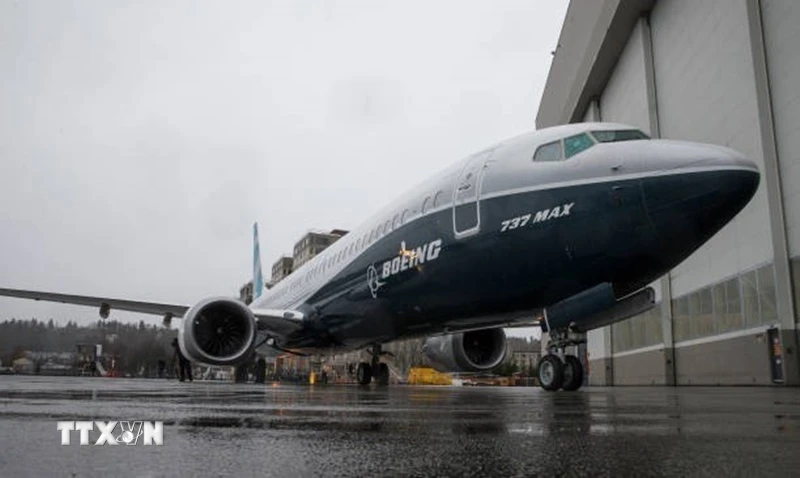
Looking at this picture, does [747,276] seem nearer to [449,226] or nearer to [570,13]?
[449,226]

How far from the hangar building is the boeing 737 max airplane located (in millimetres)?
9235

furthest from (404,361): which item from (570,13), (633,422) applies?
(633,422)

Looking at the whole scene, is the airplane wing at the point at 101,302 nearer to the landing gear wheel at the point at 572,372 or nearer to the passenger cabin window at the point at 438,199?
the passenger cabin window at the point at 438,199

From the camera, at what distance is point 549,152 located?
771 centimetres

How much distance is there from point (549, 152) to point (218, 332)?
7.18 metres

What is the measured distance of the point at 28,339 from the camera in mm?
20797

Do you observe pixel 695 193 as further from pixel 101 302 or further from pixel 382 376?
pixel 101 302

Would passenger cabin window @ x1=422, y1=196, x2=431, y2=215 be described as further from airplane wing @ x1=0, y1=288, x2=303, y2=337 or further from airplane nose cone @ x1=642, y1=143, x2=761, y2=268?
airplane wing @ x1=0, y1=288, x2=303, y2=337

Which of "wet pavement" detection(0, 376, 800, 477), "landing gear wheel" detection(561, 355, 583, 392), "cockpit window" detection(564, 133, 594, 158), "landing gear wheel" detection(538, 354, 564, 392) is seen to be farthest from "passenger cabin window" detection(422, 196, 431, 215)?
"wet pavement" detection(0, 376, 800, 477)

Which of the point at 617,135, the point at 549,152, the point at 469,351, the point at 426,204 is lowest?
the point at 469,351

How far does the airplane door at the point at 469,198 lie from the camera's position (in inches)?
319

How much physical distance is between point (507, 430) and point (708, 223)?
4.28 meters

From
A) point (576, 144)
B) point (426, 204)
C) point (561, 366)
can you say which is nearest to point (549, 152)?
point (576, 144)

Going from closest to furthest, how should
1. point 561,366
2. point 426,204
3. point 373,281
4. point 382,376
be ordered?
point 561,366, point 426,204, point 373,281, point 382,376
